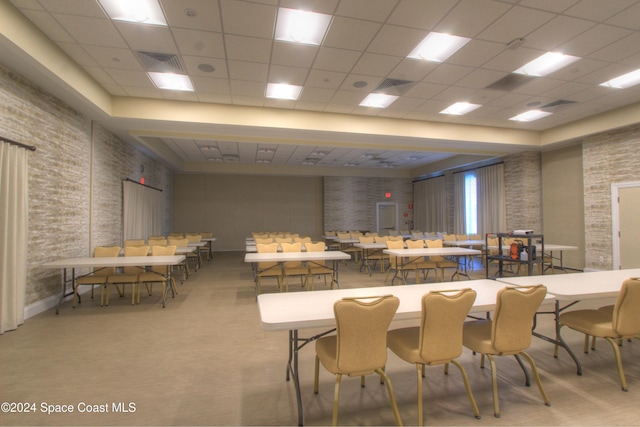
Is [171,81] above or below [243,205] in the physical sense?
above

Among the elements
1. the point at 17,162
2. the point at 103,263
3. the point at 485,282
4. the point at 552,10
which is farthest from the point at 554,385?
the point at 17,162

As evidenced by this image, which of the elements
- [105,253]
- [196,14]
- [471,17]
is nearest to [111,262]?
A: [105,253]

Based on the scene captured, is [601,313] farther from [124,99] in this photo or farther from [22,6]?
[124,99]

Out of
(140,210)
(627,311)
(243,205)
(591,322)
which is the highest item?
(243,205)

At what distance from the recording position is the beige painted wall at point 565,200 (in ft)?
26.3

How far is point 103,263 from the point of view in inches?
177

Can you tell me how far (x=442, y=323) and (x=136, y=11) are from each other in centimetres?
450

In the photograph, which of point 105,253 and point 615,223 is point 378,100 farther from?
point 615,223

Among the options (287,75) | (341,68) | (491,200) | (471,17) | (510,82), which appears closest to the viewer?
(471,17)

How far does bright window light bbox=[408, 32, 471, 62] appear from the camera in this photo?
13.5 feet

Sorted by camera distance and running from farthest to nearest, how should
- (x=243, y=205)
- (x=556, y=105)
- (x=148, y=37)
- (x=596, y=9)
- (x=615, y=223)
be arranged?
(x=243, y=205)
(x=615, y=223)
(x=556, y=105)
(x=148, y=37)
(x=596, y=9)

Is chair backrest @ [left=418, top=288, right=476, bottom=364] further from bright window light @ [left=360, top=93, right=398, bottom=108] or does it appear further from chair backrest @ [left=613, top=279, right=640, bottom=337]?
bright window light @ [left=360, top=93, right=398, bottom=108]

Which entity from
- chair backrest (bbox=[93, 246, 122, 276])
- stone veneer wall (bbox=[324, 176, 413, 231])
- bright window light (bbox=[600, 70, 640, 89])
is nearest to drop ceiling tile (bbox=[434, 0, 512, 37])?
bright window light (bbox=[600, 70, 640, 89])

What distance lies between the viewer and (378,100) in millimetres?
6332
